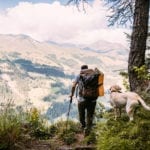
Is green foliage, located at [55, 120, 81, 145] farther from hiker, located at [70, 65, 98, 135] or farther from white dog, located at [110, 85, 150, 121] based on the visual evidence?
white dog, located at [110, 85, 150, 121]

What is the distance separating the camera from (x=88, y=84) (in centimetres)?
1127

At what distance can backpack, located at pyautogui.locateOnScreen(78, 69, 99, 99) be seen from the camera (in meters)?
11.1

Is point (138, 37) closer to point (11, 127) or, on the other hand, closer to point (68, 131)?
point (68, 131)

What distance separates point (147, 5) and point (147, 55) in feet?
10.4

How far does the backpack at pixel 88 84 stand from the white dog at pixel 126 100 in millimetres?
2039

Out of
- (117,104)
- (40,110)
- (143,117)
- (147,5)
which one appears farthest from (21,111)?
(147,5)

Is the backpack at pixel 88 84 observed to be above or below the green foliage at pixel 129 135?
above

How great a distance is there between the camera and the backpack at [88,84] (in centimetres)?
1113

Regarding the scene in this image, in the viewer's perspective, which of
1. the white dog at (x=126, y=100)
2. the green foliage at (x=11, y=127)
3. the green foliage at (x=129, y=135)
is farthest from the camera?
the green foliage at (x=11, y=127)

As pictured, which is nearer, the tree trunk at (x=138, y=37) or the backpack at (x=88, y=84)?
the backpack at (x=88, y=84)

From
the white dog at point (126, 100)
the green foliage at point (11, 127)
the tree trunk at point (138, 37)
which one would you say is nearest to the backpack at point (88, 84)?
the green foliage at point (11, 127)

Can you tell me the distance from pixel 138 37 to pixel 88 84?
311cm

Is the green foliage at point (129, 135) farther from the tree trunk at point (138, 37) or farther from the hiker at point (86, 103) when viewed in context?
the tree trunk at point (138, 37)

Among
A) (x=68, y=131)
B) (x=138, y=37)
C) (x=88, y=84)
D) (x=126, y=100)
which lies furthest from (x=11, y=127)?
(x=138, y=37)
